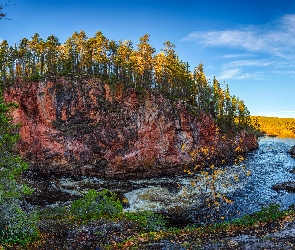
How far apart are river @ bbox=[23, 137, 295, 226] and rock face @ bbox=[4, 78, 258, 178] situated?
312 cm

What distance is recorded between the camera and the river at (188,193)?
30767mm

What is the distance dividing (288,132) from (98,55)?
137 m

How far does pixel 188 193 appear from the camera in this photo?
3844 cm

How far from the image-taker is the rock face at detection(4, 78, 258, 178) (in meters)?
49.0

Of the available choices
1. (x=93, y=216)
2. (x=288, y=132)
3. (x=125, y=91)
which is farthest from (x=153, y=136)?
(x=288, y=132)

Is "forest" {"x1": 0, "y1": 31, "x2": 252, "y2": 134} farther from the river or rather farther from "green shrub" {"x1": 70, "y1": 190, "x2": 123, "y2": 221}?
"green shrub" {"x1": 70, "y1": 190, "x2": 123, "y2": 221}

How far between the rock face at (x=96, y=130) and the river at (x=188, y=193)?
3124 millimetres

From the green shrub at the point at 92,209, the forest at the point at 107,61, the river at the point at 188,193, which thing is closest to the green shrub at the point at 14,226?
the green shrub at the point at 92,209

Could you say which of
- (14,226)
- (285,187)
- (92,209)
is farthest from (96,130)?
(14,226)

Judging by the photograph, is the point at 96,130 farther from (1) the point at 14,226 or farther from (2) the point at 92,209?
(1) the point at 14,226

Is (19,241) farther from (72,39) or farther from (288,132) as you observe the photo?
(288,132)

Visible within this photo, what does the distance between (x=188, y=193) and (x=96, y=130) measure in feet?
67.4

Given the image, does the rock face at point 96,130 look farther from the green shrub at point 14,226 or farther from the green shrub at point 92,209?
the green shrub at point 14,226

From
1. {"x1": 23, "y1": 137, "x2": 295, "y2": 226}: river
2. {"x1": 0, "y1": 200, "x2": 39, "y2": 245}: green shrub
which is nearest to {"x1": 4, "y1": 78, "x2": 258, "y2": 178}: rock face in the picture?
{"x1": 23, "y1": 137, "x2": 295, "y2": 226}: river
